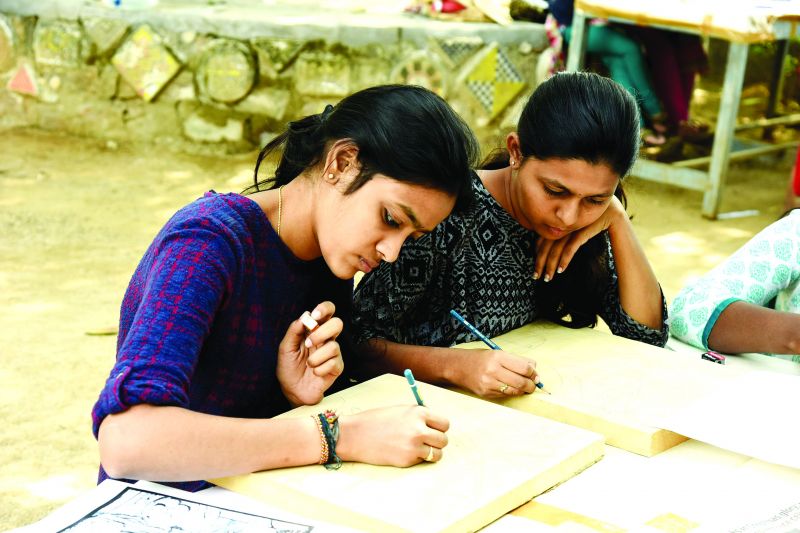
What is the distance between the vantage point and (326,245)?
1589mm

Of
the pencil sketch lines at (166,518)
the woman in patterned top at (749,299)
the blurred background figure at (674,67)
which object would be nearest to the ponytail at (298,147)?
the pencil sketch lines at (166,518)

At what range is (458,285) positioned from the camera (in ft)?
6.70

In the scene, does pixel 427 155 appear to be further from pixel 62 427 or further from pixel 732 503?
pixel 62 427

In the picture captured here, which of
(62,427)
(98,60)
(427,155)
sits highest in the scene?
(427,155)

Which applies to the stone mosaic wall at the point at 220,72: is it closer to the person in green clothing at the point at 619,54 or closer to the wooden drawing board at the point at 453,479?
the person in green clothing at the point at 619,54

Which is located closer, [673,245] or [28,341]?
[28,341]

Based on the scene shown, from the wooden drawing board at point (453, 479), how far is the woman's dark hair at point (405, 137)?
1.21 feet

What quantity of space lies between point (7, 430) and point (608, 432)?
6.96 ft

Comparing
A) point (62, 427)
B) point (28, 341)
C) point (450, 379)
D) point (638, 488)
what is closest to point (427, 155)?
point (450, 379)

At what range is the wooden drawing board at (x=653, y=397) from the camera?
4.96ft

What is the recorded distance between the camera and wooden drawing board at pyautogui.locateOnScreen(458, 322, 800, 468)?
1512mm


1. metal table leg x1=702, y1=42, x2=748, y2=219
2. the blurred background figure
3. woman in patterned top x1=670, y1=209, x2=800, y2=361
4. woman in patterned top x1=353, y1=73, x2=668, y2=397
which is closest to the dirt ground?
metal table leg x1=702, y1=42, x2=748, y2=219

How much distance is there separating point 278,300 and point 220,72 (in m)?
4.31

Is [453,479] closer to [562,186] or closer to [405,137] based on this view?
[405,137]
